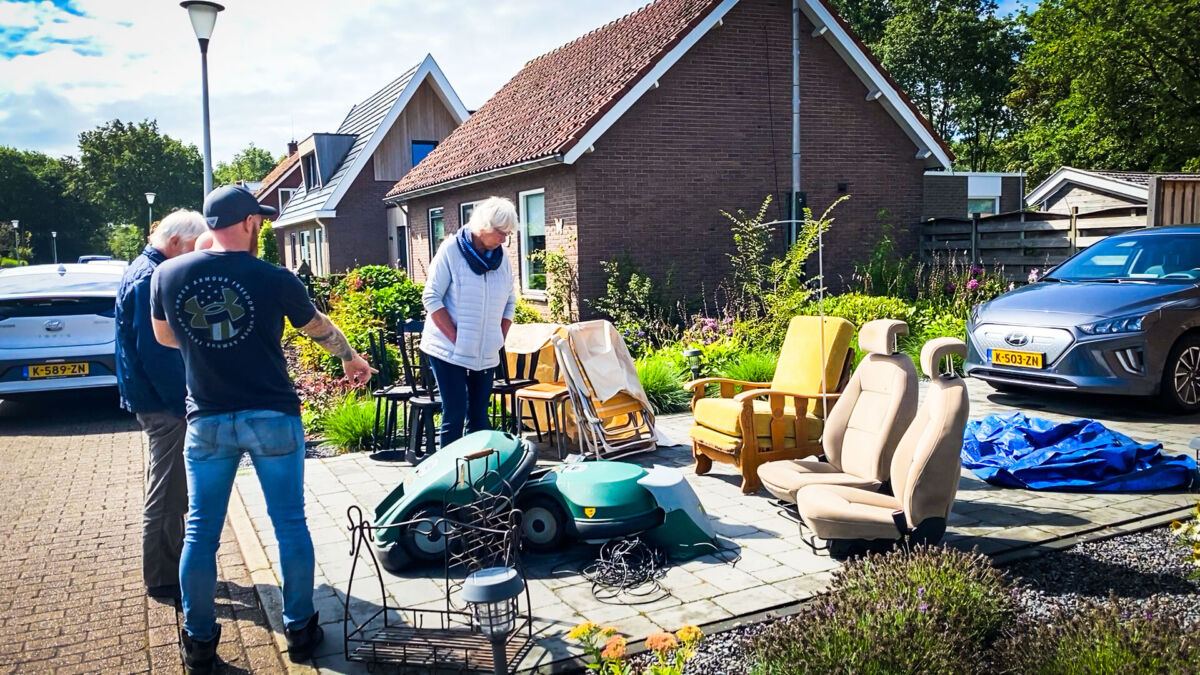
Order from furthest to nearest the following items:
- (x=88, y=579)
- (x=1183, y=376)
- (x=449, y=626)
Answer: (x=1183, y=376), (x=88, y=579), (x=449, y=626)

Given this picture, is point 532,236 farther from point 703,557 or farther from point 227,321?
point 227,321

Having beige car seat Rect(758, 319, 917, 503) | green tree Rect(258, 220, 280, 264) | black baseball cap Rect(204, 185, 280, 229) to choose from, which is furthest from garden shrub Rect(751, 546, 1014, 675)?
green tree Rect(258, 220, 280, 264)

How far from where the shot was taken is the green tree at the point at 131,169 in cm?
8031

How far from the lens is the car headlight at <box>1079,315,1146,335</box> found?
7926mm

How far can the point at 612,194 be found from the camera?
1422cm

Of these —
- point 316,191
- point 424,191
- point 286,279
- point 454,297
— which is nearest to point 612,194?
point 424,191

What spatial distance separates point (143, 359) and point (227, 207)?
123 centimetres

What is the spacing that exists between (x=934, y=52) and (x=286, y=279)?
42490 mm

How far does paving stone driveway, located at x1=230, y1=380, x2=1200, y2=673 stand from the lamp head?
714 cm

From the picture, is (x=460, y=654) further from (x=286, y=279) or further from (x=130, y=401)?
(x=130, y=401)

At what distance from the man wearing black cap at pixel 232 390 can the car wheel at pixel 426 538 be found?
0.96 metres

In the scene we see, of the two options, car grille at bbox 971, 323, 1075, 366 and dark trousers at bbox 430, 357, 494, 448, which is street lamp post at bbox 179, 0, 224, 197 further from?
car grille at bbox 971, 323, 1075, 366

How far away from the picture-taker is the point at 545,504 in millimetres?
4934

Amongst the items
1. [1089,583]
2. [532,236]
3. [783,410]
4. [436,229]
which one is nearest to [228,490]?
[783,410]
